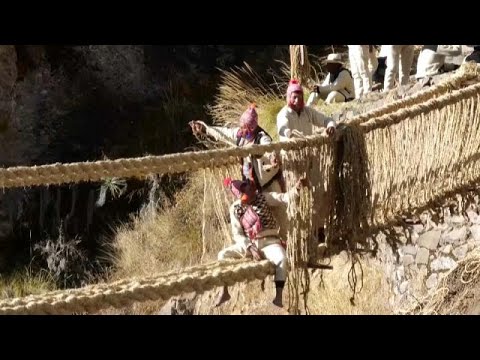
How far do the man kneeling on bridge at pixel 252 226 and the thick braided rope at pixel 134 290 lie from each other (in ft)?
0.44

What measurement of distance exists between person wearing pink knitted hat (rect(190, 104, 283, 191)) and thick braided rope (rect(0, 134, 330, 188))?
1.27ft

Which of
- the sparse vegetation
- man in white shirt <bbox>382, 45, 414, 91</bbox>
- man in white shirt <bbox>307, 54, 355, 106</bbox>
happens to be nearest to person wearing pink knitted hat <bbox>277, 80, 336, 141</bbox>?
man in white shirt <bbox>382, 45, 414, 91</bbox>

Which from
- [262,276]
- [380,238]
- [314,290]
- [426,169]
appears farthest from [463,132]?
[314,290]

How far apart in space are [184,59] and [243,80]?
133cm

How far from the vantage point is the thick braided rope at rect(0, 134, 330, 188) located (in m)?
2.23

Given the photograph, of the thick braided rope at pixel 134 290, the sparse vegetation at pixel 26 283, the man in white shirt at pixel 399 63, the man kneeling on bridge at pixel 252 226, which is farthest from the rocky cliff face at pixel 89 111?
the thick braided rope at pixel 134 290

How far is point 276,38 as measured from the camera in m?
2.34

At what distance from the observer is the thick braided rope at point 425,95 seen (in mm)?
3058

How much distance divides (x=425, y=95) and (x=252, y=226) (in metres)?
0.97

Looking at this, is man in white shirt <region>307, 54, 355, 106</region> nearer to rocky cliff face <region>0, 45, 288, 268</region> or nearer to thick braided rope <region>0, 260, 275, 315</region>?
rocky cliff face <region>0, 45, 288, 268</region>

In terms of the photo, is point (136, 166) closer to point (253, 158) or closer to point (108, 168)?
point (108, 168)

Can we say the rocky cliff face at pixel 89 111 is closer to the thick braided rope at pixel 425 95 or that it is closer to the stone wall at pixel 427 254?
the stone wall at pixel 427 254

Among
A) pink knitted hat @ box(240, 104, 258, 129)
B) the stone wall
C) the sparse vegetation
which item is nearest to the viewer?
pink knitted hat @ box(240, 104, 258, 129)
